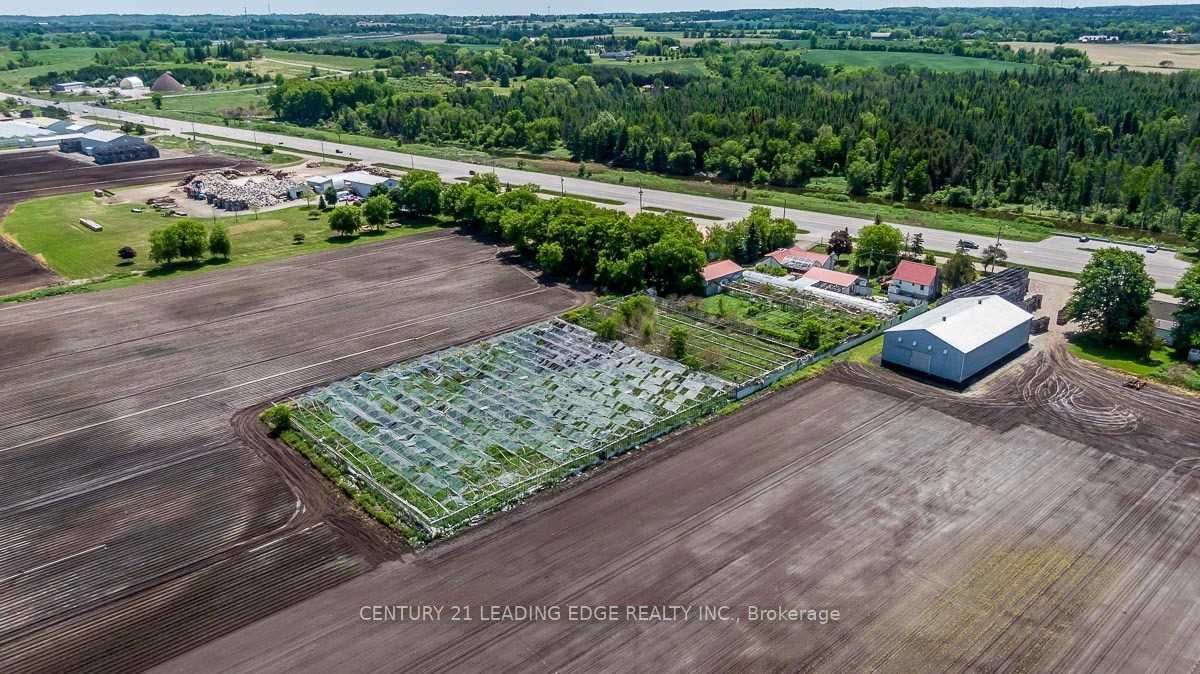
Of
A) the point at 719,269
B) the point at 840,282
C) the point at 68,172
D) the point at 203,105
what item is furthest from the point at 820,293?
the point at 203,105

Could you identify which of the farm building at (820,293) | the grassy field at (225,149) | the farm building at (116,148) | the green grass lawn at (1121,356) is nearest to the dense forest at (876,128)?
the grassy field at (225,149)

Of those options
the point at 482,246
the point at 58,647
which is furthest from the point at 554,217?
the point at 58,647

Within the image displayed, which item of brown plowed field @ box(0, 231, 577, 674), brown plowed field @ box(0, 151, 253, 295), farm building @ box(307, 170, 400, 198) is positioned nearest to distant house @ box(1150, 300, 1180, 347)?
brown plowed field @ box(0, 231, 577, 674)

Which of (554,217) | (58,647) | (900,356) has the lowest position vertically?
(58,647)

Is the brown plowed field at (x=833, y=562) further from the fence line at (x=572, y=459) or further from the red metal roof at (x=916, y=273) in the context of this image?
the red metal roof at (x=916, y=273)

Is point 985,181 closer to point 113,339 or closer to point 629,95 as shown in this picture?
point 629,95

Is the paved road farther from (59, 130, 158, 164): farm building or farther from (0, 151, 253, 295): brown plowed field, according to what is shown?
(0, 151, 253, 295): brown plowed field
